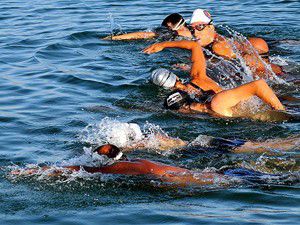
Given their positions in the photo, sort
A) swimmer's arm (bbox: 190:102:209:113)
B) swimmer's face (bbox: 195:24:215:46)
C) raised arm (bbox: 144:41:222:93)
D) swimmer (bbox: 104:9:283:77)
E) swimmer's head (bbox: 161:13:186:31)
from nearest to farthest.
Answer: swimmer's arm (bbox: 190:102:209:113), raised arm (bbox: 144:41:222:93), swimmer (bbox: 104:9:283:77), swimmer's face (bbox: 195:24:215:46), swimmer's head (bbox: 161:13:186:31)

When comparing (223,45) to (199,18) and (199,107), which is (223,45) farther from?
(199,107)

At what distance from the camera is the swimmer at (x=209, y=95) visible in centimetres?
946

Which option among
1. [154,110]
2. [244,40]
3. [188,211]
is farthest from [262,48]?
[188,211]

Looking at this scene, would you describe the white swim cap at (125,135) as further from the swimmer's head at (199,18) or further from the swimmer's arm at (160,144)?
the swimmer's head at (199,18)

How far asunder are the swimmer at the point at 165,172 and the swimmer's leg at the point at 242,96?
1772mm

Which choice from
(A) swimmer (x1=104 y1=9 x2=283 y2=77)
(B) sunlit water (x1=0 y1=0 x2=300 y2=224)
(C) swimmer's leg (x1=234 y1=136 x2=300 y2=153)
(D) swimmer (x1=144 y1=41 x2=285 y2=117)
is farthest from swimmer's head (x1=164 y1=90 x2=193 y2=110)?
(A) swimmer (x1=104 y1=9 x2=283 y2=77)

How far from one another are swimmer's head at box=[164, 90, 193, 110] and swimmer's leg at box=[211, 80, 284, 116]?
442mm

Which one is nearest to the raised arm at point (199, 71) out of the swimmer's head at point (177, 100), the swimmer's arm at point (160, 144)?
the swimmer's head at point (177, 100)

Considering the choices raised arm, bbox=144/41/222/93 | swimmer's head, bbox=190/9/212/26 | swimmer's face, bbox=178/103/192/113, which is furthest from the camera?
swimmer's head, bbox=190/9/212/26

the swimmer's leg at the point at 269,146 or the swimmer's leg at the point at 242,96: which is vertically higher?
the swimmer's leg at the point at 242,96

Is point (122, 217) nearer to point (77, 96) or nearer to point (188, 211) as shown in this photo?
point (188, 211)

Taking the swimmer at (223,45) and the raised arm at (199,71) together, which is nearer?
the raised arm at (199,71)

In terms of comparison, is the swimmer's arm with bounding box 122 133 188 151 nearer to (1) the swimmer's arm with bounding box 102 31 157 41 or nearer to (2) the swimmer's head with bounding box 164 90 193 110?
(2) the swimmer's head with bounding box 164 90 193 110

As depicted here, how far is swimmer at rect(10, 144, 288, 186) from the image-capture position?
25.1ft
